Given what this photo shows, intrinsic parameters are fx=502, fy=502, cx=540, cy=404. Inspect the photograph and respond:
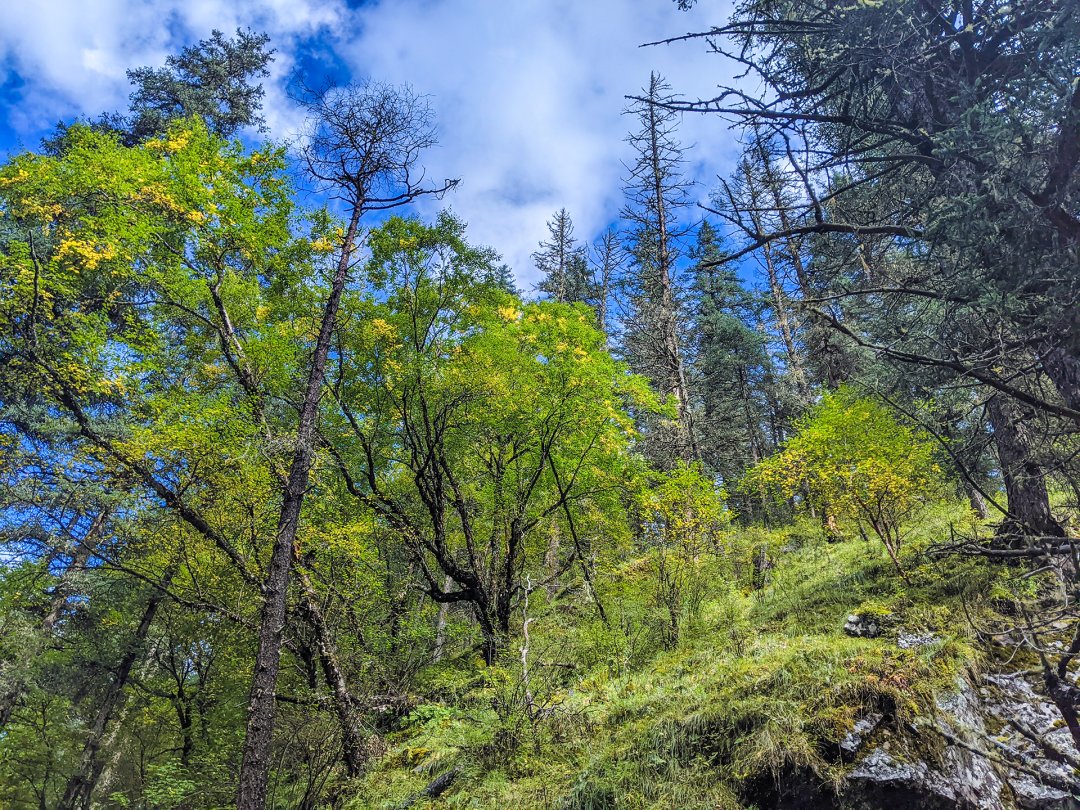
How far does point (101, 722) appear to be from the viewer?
1191cm

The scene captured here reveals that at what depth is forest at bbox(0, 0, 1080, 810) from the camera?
350cm

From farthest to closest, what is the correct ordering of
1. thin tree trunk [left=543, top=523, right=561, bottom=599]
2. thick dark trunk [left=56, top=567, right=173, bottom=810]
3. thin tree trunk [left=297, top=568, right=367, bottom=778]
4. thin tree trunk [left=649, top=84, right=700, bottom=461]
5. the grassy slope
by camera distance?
thin tree trunk [left=649, top=84, right=700, bottom=461]
thin tree trunk [left=543, top=523, right=561, bottom=599]
thick dark trunk [left=56, top=567, right=173, bottom=810]
thin tree trunk [left=297, top=568, right=367, bottom=778]
the grassy slope

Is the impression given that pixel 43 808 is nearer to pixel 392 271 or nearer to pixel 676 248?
pixel 392 271

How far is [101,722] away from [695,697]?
1438 centimetres

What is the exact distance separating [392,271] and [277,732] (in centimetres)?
825

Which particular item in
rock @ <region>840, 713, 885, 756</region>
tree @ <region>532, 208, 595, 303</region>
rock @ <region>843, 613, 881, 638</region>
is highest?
tree @ <region>532, 208, 595, 303</region>

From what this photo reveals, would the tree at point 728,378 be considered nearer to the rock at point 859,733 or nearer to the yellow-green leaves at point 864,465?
the yellow-green leaves at point 864,465

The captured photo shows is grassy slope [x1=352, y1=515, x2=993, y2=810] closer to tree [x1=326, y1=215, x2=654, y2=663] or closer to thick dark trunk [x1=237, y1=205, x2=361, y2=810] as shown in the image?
thick dark trunk [x1=237, y1=205, x2=361, y2=810]

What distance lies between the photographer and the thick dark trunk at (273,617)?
17.5ft

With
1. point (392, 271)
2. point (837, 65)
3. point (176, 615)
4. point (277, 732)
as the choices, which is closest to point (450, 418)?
point (392, 271)

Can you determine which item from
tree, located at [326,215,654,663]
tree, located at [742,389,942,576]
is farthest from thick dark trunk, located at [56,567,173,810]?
tree, located at [742,389,942,576]

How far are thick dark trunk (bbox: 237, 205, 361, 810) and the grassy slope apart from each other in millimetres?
1537

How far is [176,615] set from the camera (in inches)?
470

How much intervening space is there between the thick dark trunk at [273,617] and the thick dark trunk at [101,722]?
26.6 feet
